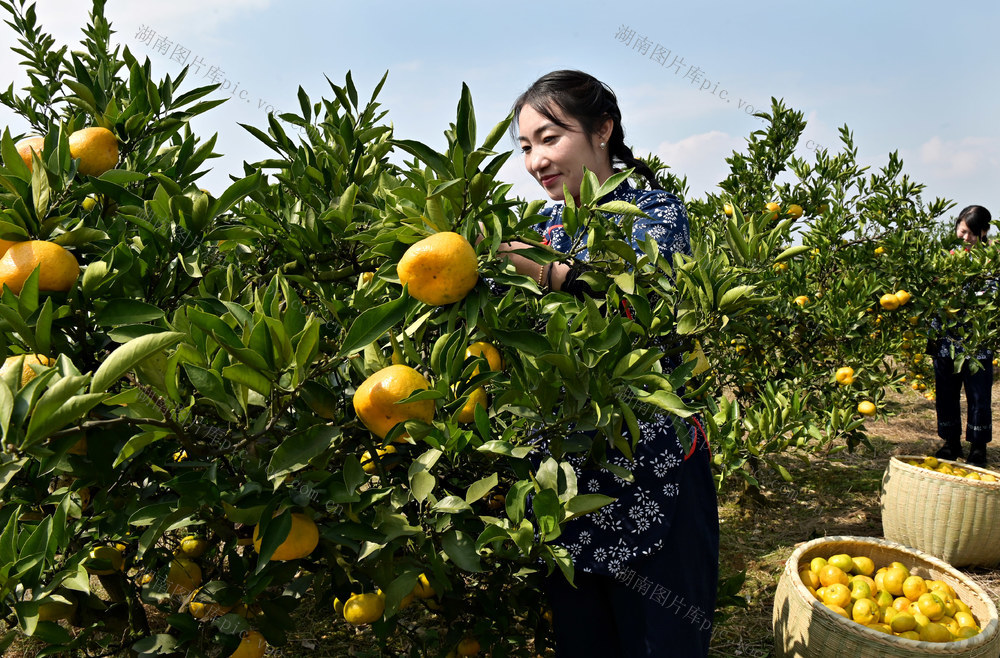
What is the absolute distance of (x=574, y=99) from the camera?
151 cm

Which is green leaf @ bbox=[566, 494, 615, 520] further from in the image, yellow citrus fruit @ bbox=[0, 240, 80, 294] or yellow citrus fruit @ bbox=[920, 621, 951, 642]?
yellow citrus fruit @ bbox=[920, 621, 951, 642]

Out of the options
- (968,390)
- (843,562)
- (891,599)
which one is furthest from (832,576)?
(968,390)

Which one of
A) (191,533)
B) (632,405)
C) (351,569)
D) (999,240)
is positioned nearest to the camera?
(632,405)

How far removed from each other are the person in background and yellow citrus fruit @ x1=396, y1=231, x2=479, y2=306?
475cm

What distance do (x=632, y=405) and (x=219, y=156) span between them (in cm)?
104

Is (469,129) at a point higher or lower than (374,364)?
higher

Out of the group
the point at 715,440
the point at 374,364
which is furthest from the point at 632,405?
the point at 715,440

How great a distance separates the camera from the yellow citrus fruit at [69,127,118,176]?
1202mm

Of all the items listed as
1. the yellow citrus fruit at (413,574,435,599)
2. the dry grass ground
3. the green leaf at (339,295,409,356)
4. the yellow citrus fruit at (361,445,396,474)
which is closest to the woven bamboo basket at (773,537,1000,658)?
the dry grass ground

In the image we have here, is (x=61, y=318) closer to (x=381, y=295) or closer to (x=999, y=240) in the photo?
(x=381, y=295)

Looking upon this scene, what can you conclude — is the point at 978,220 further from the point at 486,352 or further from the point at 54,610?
the point at 54,610

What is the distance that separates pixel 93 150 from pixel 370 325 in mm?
804

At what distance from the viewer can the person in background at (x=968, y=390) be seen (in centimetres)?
457

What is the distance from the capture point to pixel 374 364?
0.97m
